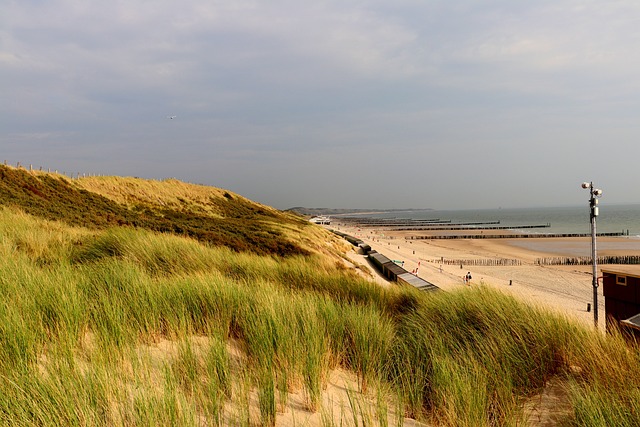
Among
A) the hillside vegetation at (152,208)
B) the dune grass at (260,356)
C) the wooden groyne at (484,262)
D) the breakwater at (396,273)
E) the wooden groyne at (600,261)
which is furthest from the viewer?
the wooden groyne at (484,262)

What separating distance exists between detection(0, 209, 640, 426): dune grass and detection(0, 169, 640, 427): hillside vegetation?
0.7 inches

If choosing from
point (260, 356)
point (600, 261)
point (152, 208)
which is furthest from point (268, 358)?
point (600, 261)

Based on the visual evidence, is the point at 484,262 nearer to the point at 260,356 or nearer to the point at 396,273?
the point at 396,273

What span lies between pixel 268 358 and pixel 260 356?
0.21 m

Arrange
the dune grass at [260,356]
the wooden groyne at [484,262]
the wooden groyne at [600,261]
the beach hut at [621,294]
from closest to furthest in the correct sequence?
the dune grass at [260,356], the beach hut at [621,294], the wooden groyne at [600,261], the wooden groyne at [484,262]

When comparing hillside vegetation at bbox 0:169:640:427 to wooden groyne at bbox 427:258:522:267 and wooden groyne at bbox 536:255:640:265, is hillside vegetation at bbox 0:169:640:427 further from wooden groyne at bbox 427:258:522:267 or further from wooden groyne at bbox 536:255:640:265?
wooden groyne at bbox 536:255:640:265

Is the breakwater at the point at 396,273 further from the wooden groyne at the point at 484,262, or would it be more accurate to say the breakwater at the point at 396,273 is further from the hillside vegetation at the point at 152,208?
the wooden groyne at the point at 484,262

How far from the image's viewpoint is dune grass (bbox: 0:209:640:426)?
2623mm

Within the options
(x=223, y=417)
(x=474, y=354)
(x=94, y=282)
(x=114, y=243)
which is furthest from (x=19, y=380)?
(x=114, y=243)

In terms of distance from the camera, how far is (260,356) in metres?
3.65

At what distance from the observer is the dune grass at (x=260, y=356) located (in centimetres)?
262

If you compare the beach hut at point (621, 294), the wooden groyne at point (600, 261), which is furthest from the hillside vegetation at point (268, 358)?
the wooden groyne at point (600, 261)

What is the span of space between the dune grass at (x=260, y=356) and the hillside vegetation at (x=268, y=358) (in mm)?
19

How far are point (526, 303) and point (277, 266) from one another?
5.97 meters
